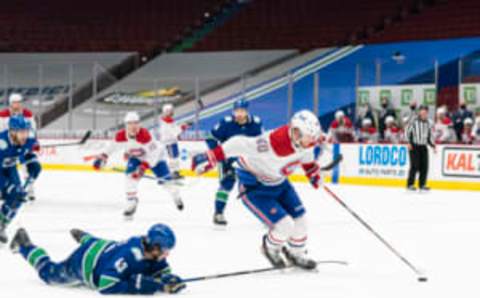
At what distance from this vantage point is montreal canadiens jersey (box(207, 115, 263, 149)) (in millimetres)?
8656

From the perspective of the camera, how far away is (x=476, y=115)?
16.8 meters

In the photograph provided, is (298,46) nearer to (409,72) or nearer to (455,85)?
(409,72)

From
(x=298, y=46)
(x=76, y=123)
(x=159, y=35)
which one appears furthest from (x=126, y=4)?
(x=76, y=123)

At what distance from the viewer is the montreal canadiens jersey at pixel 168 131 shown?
55.0 feet

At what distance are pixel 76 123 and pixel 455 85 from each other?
28.6 ft

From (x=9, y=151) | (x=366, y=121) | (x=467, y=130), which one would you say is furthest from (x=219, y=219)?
(x=366, y=121)

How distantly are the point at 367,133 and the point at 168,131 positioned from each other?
4.02 meters

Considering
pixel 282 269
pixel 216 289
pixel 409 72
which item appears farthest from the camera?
pixel 409 72

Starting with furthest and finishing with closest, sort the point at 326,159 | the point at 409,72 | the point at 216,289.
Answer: the point at 409,72 → the point at 326,159 → the point at 216,289

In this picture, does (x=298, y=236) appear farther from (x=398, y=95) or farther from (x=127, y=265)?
(x=398, y=95)

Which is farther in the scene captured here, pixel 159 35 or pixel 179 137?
pixel 159 35

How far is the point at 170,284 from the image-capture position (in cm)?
484

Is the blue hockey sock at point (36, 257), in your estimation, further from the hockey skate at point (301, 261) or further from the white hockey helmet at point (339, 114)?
the white hockey helmet at point (339, 114)

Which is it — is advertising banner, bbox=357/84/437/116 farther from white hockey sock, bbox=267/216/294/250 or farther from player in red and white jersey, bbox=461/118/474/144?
white hockey sock, bbox=267/216/294/250
